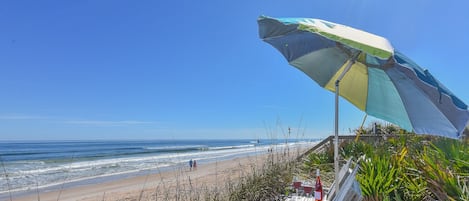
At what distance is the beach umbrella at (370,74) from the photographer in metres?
2.07

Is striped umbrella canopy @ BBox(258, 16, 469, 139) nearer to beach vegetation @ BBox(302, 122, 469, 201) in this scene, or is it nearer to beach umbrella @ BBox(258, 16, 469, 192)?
beach umbrella @ BBox(258, 16, 469, 192)

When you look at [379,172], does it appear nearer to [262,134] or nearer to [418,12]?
[262,134]

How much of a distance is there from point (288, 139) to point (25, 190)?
10.7 meters

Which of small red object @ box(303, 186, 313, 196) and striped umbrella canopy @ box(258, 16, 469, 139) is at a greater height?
striped umbrella canopy @ box(258, 16, 469, 139)

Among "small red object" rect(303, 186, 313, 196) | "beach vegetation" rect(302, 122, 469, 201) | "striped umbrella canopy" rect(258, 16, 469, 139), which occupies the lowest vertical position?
"small red object" rect(303, 186, 313, 196)

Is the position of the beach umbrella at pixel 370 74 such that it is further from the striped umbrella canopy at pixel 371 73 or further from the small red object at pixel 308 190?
the small red object at pixel 308 190

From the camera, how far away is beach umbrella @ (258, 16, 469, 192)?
6.81 feet

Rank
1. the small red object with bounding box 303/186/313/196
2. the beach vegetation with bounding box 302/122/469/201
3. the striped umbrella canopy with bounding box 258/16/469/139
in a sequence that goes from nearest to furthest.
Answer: the striped umbrella canopy with bounding box 258/16/469/139, the beach vegetation with bounding box 302/122/469/201, the small red object with bounding box 303/186/313/196

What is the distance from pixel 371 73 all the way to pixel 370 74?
0.02 m

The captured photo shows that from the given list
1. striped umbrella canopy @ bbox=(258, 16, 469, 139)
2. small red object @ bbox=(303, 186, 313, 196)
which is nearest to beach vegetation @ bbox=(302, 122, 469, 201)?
small red object @ bbox=(303, 186, 313, 196)

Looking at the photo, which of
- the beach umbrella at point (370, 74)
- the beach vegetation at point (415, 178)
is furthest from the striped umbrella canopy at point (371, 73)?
the beach vegetation at point (415, 178)

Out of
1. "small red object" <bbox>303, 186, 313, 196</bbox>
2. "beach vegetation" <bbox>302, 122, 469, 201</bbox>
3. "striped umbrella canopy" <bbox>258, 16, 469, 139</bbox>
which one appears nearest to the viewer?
"striped umbrella canopy" <bbox>258, 16, 469, 139</bbox>

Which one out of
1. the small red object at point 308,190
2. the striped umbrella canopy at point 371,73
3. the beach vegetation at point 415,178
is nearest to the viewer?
the striped umbrella canopy at point 371,73

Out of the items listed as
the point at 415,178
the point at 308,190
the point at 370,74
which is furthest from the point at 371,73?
the point at 308,190
